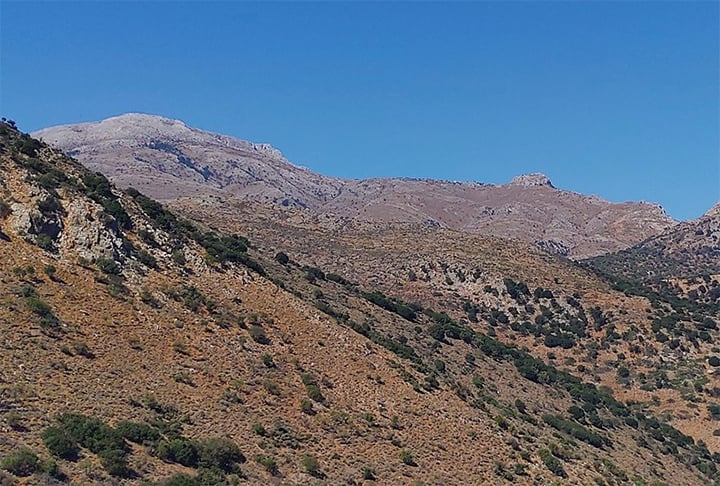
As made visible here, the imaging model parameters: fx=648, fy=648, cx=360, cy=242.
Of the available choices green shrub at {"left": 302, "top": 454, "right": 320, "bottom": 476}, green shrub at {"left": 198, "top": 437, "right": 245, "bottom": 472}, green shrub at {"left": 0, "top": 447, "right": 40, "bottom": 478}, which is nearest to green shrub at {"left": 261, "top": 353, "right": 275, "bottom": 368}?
green shrub at {"left": 302, "top": 454, "right": 320, "bottom": 476}

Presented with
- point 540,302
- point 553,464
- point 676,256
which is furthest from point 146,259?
point 676,256

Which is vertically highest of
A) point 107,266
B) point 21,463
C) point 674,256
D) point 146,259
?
point 674,256

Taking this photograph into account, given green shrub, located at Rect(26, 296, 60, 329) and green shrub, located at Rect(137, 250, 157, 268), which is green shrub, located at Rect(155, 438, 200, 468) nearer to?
green shrub, located at Rect(26, 296, 60, 329)

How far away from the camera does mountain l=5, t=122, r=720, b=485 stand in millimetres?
22719

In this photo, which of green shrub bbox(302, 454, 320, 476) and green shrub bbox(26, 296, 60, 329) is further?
green shrub bbox(26, 296, 60, 329)

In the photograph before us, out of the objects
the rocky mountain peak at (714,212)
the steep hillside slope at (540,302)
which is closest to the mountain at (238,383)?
the steep hillside slope at (540,302)

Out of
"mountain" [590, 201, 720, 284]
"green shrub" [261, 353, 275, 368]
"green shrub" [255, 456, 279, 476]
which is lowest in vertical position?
"green shrub" [255, 456, 279, 476]

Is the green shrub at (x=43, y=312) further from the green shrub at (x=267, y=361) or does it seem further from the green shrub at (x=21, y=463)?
the green shrub at (x=267, y=361)

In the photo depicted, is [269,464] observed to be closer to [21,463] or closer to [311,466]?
[311,466]

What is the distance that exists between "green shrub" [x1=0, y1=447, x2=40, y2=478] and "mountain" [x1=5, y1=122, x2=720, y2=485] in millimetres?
58

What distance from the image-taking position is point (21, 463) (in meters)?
18.5

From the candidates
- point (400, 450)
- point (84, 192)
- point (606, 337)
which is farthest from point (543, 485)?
point (606, 337)

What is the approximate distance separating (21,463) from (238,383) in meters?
11.0

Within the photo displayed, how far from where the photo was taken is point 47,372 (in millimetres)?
23781
